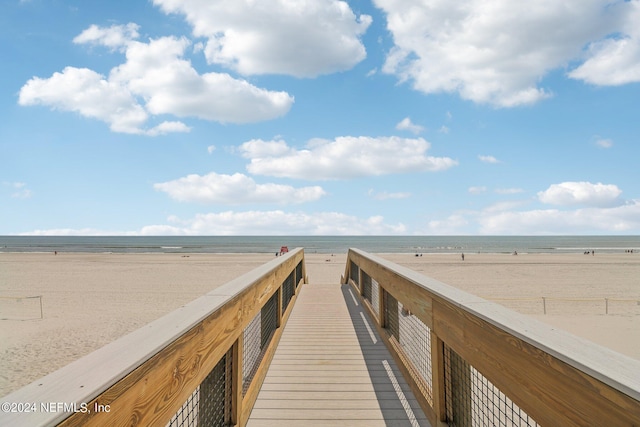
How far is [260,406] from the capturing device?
277 centimetres

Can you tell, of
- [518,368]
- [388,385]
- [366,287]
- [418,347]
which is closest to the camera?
[518,368]

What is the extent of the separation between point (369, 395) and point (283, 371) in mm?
894

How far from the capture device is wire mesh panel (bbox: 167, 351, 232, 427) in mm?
1991

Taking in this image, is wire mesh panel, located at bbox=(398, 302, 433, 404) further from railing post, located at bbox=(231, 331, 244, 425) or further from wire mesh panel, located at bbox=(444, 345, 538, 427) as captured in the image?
railing post, located at bbox=(231, 331, 244, 425)

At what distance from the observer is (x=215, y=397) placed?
2174 millimetres

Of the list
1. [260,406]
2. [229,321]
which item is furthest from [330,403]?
[229,321]

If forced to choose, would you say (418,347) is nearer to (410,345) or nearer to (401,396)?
(410,345)

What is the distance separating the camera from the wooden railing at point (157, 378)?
867 mm

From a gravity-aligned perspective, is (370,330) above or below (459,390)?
below

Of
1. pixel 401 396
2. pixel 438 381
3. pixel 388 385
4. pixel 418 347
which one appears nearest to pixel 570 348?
pixel 438 381

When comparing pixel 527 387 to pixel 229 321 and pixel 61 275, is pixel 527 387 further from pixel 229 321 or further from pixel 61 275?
pixel 61 275

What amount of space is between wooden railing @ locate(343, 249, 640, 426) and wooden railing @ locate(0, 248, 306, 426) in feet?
4.30

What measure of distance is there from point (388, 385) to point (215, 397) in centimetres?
164

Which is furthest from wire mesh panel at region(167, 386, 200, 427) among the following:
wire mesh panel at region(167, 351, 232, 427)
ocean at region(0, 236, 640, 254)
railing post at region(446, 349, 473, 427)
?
ocean at region(0, 236, 640, 254)
